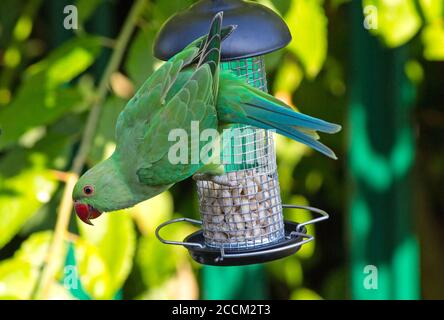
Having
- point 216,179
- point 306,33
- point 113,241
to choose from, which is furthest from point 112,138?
point 306,33

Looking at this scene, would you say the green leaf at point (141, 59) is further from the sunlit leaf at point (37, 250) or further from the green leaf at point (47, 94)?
the sunlit leaf at point (37, 250)

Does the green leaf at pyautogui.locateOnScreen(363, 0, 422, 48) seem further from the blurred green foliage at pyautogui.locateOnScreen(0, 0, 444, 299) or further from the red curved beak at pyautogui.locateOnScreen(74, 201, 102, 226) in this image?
the red curved beak at pyautogui.locateOnScreen(74, 201, 102, 226)

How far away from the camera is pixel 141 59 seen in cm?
195

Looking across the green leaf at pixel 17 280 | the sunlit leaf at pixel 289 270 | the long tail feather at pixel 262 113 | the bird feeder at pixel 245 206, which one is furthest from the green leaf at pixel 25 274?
the sunlit leaf at pixel 289 270

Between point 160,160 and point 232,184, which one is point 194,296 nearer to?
point 232,184

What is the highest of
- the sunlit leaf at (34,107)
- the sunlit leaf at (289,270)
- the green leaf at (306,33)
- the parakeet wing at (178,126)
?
the green leaf at (306,33)

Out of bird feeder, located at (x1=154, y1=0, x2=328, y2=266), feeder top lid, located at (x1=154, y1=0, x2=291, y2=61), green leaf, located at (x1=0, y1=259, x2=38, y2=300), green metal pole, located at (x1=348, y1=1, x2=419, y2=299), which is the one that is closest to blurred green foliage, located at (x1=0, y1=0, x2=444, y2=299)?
green leaf, located at (x1=0, y1=259, x2=38, y2=300)

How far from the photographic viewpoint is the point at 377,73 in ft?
7.98

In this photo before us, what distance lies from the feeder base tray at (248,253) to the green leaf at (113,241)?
0.38m

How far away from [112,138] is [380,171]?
0.90 metres

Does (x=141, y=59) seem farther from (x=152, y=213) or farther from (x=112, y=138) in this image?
(x=152, y=213)

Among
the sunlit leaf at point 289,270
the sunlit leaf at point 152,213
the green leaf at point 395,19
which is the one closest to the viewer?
the green leaf at point 395,19

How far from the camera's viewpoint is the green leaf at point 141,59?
1.93 meters

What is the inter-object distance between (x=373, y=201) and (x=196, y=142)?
1201mm
